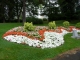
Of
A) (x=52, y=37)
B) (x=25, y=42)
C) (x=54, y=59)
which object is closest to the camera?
(x=54, y=59)

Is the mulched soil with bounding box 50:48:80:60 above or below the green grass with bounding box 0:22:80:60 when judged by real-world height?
below

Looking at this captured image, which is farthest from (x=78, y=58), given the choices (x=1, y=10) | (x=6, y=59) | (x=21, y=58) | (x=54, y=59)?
(x=1, y=10)

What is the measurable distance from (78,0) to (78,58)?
21782 millimetres

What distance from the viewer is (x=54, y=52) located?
29.8 ft

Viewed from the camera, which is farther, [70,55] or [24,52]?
[70,55]

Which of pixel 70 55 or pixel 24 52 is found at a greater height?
pixel 24 52

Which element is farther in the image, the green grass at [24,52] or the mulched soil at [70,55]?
the mulched soil at [70,55]

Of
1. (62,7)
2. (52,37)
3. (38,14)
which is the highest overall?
(52,37)

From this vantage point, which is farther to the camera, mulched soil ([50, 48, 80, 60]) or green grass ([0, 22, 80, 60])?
mulched soil ([50, 48, 80, 60])

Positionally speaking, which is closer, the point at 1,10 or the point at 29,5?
the point at 1,10

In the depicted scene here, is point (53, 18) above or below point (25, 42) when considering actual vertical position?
below

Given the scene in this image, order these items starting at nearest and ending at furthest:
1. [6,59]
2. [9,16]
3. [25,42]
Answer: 1. [6,59]
2. [25,42]
3. [9,16]

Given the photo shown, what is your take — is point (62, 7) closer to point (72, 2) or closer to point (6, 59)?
point (72, 2)

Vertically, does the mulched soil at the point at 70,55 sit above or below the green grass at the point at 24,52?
below
